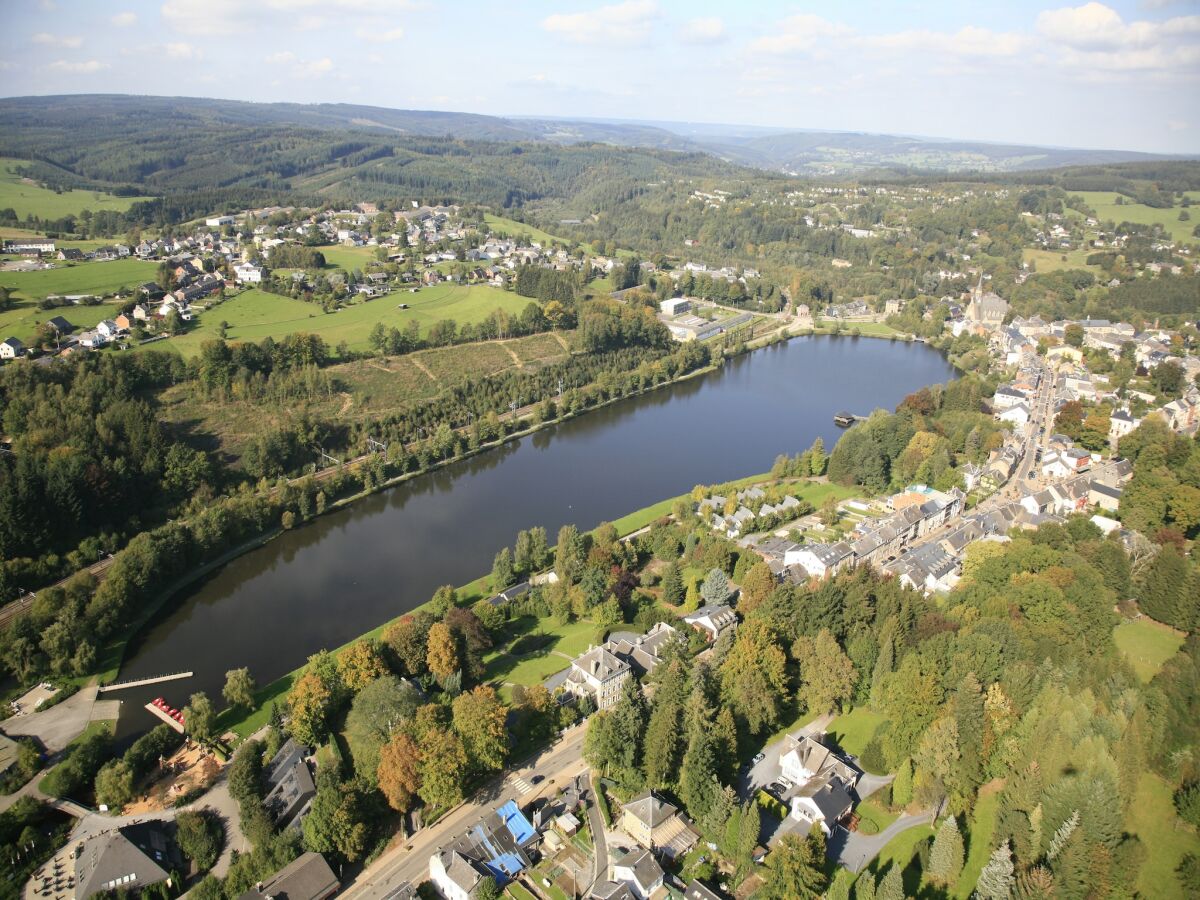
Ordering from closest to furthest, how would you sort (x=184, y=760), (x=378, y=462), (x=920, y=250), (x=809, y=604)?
(x=184, y=760)
(x=809, y=604)
(x=378, y=462)
(x=920, y=250)

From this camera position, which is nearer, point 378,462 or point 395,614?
point 395,614

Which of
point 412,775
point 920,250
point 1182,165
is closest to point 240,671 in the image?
point 412,775

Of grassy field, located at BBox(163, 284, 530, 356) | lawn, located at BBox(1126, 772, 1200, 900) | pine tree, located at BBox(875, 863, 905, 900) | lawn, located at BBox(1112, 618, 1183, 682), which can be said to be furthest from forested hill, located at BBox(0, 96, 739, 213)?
lawn, located at BBox(1126, 772, 1200, 900)

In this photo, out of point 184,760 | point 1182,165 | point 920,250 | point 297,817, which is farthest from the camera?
point 1182,165

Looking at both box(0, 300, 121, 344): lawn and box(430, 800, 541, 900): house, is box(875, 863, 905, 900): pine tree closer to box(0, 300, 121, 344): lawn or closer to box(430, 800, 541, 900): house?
box(430, 800, 541, 900): house

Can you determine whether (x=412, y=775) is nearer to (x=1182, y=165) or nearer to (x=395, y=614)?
(x=395, y=614)

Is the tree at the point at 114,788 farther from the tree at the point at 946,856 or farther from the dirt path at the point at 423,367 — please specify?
the dirt path at the point at 423,367

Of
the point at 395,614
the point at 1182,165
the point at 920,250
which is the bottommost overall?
the point at 395,614
